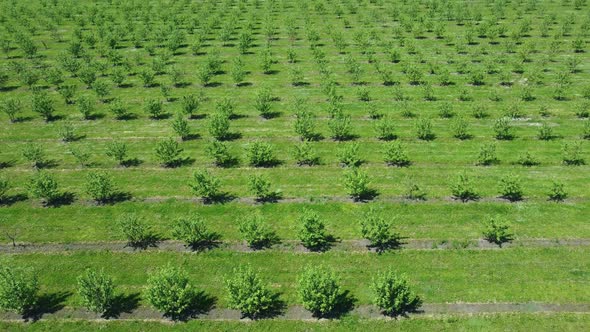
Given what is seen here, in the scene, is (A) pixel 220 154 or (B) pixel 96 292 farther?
(A) pixel 220 154

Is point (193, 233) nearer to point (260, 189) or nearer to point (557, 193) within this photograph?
point (260, 189)

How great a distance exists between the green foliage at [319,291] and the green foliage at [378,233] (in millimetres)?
5746

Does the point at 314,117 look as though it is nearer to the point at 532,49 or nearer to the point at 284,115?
the point at 284,115

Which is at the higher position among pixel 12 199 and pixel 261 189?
pixel 261 189

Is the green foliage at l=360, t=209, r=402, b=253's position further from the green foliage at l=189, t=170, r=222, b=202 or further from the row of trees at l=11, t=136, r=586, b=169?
the green foliage at l=189, t=170, r=222, b=202

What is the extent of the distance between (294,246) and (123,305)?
1129 cm

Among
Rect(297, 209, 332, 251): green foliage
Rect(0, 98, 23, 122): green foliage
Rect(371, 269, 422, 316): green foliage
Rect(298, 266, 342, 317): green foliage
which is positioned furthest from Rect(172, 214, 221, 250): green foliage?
Rect(0, 98, 23, 122): green foliage

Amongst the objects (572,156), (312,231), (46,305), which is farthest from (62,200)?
(572,156)

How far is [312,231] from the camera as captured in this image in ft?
99.1

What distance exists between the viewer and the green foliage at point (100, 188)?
116 feet

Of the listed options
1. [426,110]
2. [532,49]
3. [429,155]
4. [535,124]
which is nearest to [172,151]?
[429,155]

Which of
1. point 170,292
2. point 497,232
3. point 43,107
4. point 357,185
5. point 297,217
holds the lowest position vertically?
point 297,217

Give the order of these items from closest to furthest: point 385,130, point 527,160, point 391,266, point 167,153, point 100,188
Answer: point 391,266, point 100,188, point 527,160, point 167,153, point 385,130

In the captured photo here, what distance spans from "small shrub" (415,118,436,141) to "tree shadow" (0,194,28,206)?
34.9 m
